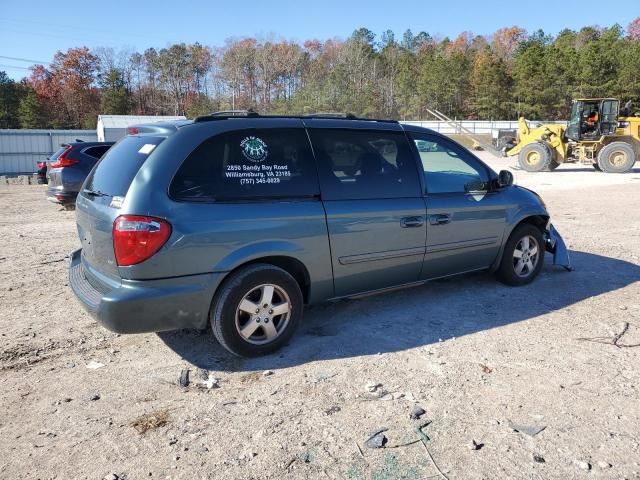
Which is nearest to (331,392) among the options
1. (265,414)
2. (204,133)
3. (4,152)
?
(265,414)

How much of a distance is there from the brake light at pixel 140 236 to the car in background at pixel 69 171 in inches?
305

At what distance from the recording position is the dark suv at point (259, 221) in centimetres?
344

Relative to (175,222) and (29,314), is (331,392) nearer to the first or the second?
(175,222)

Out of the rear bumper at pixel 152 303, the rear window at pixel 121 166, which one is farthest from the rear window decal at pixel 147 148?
the rear bumper at pixel 152 303

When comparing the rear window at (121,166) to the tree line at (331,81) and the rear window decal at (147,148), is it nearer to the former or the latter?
the rear window decal at (147,148)

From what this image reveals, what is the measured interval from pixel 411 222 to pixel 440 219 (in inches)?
14.1

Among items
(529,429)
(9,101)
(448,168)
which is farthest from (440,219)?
(9,101)

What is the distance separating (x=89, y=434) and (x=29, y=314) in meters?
2.36

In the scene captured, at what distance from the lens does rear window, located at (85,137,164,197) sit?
3.62 metres

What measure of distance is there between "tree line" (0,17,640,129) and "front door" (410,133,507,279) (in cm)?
5036

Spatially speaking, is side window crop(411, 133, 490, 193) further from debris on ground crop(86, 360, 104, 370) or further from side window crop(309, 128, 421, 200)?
debris on ground crop(86, 360, 104, 370)

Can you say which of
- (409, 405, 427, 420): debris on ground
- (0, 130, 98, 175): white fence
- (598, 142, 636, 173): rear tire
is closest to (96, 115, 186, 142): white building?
(0, 130, 98, 175): white fence

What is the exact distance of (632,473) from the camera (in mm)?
2602

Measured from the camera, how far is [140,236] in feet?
11.0
